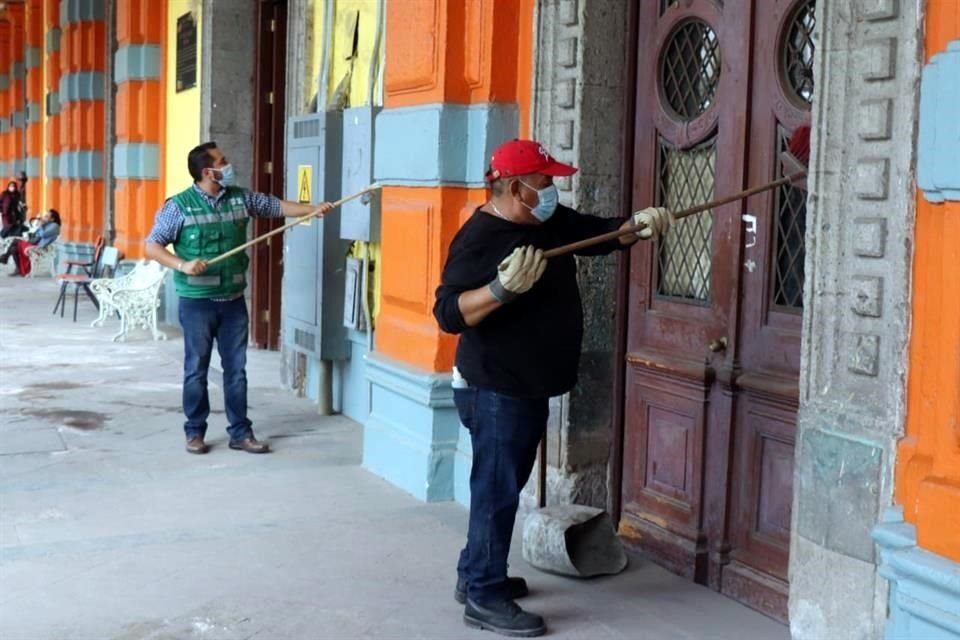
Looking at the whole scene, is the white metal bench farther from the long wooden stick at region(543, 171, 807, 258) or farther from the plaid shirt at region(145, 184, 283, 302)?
the long wooden stick at region(543, 171, 807, 258)

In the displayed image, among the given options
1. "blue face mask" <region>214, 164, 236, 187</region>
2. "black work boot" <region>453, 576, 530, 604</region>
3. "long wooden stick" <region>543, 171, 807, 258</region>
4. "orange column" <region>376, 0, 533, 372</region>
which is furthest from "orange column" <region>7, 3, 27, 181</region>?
"long wooden stick" <region>543, 171, 807, 258</region>

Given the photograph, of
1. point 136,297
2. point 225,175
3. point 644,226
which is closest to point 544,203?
point 644,226

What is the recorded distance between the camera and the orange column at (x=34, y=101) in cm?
2353

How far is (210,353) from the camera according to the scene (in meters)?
6.91

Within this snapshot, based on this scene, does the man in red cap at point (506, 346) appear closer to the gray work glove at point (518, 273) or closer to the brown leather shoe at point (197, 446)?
the gray work glove at point (518, 273)

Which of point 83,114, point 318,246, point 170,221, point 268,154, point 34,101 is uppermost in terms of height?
point 34,101

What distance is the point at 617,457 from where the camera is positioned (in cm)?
527

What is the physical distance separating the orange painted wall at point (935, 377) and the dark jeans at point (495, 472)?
4.04 feet

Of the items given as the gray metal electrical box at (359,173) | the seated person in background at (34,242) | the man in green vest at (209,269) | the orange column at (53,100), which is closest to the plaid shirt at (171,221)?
the man in green vest at (209,269)

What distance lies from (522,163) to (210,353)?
343cm

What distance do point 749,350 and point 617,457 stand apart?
102 cm

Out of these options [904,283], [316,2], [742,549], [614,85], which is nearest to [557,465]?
[742,549]

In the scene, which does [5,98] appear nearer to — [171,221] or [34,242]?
[34,242]

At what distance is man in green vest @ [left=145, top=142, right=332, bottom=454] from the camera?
6.71 metres
